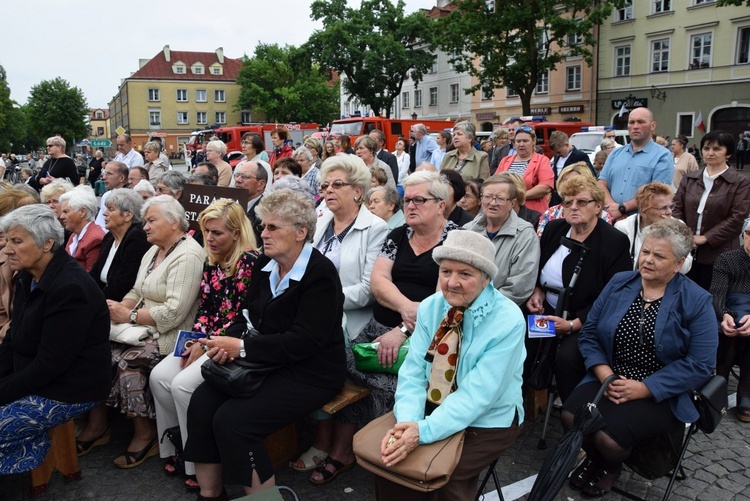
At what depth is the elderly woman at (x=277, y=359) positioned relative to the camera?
3.21 m

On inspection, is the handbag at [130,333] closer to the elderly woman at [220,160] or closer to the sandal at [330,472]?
the sandal at [330,472]

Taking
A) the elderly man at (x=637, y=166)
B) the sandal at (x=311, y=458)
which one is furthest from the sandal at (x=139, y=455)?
the elderly man at (x=637, y=166)

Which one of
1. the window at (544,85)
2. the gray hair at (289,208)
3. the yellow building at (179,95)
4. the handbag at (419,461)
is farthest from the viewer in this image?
the yellow building at (179,95)

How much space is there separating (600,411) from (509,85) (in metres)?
29.2

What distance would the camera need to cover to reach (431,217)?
400 centimetres

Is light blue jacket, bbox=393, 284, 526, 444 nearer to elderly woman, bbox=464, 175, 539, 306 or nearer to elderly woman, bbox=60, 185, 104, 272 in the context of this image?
elderly woman, bbox=464, 175, 539, 306

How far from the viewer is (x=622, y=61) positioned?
3266cm

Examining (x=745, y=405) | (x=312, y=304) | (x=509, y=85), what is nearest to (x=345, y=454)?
(x=312, y=304)

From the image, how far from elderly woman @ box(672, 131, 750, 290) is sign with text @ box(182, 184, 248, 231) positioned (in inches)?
171

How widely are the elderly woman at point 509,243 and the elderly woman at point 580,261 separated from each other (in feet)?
0.69

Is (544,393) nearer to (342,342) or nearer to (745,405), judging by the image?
(745,405)

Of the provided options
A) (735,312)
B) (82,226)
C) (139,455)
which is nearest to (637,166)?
(735,312)

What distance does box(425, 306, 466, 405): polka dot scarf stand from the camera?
288 cm

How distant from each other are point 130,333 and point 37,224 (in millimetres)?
1051
